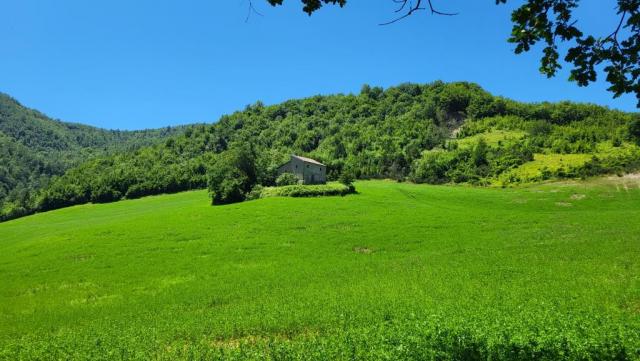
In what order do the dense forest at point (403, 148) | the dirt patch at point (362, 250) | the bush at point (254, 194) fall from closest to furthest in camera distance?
the dirt patch at point (362, 250) < the bush at point (254, 194) < the dense forest at point (403, 148)

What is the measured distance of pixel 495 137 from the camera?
432 ft

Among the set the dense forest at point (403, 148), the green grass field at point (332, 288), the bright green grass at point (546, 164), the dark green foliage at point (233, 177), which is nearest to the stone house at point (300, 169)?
the dense forest at point (403, 148)

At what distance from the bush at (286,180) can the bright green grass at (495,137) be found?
63.9 meters

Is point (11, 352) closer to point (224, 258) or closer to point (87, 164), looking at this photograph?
point (224, 258)

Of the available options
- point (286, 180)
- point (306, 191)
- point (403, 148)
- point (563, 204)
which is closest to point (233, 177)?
point (286, 180)

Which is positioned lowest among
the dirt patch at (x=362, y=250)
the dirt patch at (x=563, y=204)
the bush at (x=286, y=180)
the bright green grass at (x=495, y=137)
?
the dirt patch at (x=362, y=250)

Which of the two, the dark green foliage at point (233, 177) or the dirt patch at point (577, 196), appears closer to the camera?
the dirt patch at point (577, 196)

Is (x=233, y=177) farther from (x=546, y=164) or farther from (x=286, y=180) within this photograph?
(x=546, y=164)

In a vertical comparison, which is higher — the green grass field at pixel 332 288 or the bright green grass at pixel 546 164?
the bright green grass at pixel 546 164

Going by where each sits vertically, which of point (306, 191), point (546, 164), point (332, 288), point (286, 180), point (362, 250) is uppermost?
point (546, 164)

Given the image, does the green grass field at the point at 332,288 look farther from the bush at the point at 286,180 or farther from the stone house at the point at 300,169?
Result: the stone house at the point at 300,169

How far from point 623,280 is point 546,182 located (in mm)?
66261

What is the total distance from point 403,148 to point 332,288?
12621 cm

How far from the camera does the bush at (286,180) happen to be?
82.9m
